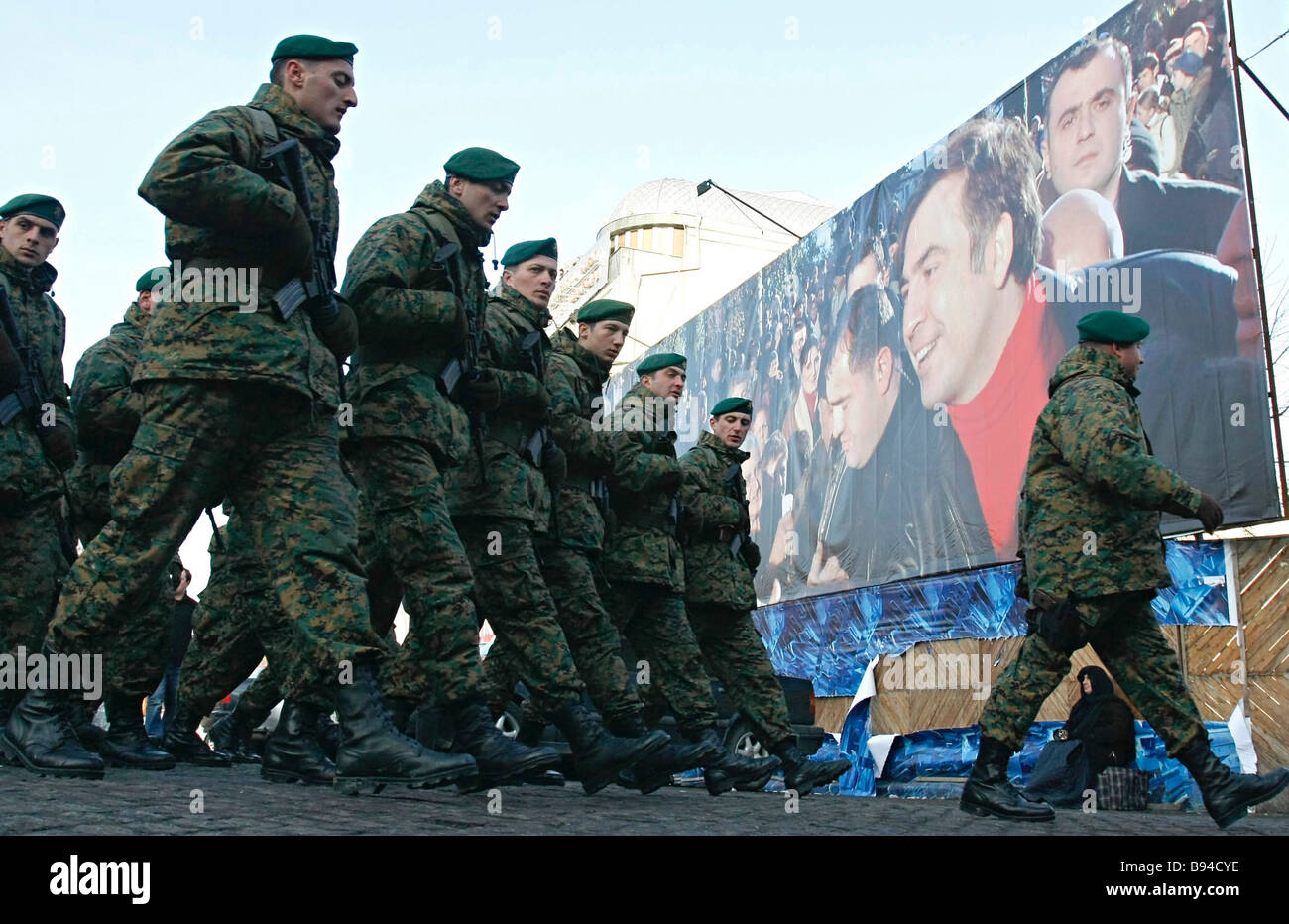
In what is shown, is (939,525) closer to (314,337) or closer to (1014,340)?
(1014,340)

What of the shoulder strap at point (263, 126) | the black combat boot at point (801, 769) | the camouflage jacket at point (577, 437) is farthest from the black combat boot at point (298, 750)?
the black combat boot at point (801, 769)

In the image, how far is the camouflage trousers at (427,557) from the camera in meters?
4.18

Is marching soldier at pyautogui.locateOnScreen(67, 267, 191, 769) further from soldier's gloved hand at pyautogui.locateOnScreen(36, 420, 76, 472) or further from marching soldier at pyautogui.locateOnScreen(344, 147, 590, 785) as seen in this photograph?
marching soldier at pyautogui.locateOnScreen(344, 147, 590, 785)

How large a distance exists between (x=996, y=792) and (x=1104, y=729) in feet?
8.65

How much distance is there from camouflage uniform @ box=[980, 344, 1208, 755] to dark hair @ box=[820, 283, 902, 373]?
6.61 m

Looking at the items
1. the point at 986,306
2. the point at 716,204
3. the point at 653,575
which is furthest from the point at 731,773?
the point at 716,204

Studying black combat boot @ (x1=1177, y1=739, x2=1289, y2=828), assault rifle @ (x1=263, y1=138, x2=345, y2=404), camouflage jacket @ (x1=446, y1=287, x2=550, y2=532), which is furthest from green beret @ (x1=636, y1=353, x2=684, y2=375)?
black combat boot @ (x1=1177, y1=739, x2=1289, y2=828)

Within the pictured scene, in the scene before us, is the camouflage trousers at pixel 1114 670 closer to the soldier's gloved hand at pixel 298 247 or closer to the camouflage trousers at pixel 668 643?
the camouflage trousers at pixel 668 643

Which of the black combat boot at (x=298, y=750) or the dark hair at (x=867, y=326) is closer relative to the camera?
the black combat boot at (x=298, y=750)

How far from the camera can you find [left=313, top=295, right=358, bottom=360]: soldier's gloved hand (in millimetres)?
4004

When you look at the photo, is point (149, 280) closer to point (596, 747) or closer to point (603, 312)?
point (603, 312)

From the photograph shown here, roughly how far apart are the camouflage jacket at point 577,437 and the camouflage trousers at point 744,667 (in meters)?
1.62
